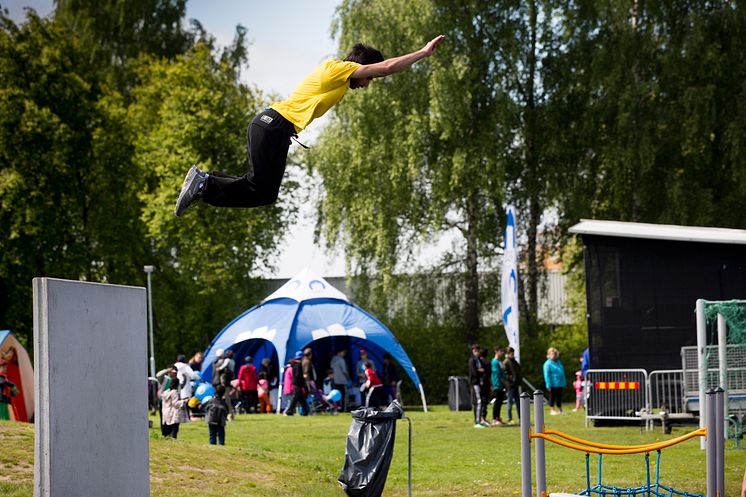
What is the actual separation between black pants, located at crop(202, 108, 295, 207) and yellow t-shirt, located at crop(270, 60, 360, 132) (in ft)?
0.29

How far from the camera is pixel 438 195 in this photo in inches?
1334

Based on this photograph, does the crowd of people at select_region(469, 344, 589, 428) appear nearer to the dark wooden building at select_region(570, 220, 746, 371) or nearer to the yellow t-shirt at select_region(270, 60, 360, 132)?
the dark wooden building at select_region(570, 220, 746, 371)

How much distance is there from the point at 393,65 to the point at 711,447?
378 cm

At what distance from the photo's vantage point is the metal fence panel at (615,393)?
21500 millimetres

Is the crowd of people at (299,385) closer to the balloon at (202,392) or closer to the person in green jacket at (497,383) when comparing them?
the balloon at (202,392)

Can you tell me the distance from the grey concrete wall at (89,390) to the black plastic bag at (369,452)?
334 cm

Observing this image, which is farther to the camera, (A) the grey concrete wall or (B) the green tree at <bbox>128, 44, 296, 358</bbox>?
(B) the green tree at <bbox>128, 44, 296, 358</bbox>

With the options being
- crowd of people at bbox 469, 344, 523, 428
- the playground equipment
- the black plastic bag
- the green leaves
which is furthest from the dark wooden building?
the green leaves

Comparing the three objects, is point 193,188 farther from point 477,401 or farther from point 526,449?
point 477,401

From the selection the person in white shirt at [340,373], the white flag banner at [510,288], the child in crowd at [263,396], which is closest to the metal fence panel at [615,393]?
the white flag banner at [510,288]

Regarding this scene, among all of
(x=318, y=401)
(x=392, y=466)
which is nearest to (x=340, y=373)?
(x=318, y=401)

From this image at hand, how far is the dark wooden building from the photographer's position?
2167cm

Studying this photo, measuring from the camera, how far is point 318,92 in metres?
8.20

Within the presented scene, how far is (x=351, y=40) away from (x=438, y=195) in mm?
5518
